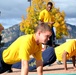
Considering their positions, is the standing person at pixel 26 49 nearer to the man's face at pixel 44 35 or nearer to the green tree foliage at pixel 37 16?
the man's face at pixel 44 35

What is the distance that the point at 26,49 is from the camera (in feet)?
14.6

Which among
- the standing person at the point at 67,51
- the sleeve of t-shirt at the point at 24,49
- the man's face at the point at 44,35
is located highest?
the man's face at the point at 44,35

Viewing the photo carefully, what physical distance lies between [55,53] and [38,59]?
324cm

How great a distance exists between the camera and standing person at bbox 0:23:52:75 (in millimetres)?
4391

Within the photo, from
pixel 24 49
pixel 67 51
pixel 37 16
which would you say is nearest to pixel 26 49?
pixel 24 49

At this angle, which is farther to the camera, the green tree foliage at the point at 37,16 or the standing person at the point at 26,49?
the green tree foliage at the point at 37,16

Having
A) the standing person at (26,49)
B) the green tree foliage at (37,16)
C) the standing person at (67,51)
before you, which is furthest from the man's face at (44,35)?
the green tree foliage at (37,16)

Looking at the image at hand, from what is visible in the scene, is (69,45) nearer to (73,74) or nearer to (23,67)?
(73,74)

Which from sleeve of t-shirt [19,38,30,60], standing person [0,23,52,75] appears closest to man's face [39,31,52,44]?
standing person [0,23,52,75]

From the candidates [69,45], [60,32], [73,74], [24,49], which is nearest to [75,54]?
[69,45]

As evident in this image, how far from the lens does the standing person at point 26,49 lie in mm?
4391

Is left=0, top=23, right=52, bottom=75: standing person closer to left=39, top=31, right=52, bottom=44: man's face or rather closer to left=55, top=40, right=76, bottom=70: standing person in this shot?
left=39, top=31, right=52, bottom=44: man's face

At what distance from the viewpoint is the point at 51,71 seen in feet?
25.9

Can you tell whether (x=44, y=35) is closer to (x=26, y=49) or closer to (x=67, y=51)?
(x=26, y=49)
